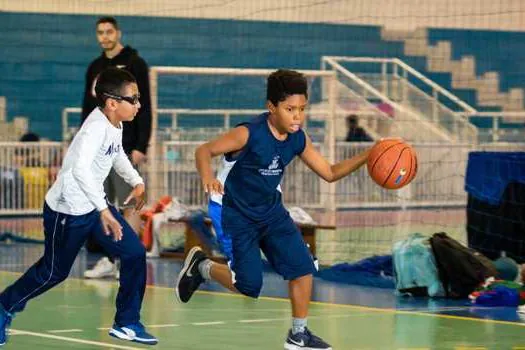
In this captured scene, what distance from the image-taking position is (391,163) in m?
8.66

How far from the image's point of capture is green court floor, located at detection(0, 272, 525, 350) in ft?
28.6

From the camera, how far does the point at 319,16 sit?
18.2 m

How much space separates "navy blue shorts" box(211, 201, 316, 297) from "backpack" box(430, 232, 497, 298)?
3254mm

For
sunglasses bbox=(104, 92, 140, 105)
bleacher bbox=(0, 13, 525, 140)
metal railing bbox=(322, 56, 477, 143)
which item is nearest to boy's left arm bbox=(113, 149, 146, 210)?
sunglasses bbox=(104, 92, 140, 105)

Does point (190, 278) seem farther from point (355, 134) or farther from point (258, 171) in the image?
point (355, 134)

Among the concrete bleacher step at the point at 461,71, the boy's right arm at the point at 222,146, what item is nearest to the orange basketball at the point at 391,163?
the boy's right arm at the point at 222,146

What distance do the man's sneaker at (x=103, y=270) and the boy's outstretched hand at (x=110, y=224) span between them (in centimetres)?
507

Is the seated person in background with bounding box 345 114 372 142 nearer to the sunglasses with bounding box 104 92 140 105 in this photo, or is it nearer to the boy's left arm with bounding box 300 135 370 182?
the boy's left arm with bounding box 300 135 370 182

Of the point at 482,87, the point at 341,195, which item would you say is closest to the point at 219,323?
the point at 341,195

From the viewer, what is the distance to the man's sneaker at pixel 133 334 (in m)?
8.30

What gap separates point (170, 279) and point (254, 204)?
182 inches

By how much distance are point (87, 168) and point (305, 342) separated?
1599mm

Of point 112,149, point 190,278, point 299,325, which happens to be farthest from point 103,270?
point 299,325

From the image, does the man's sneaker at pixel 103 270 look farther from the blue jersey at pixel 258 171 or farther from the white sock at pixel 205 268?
the blue jersey at pixel 258 171
